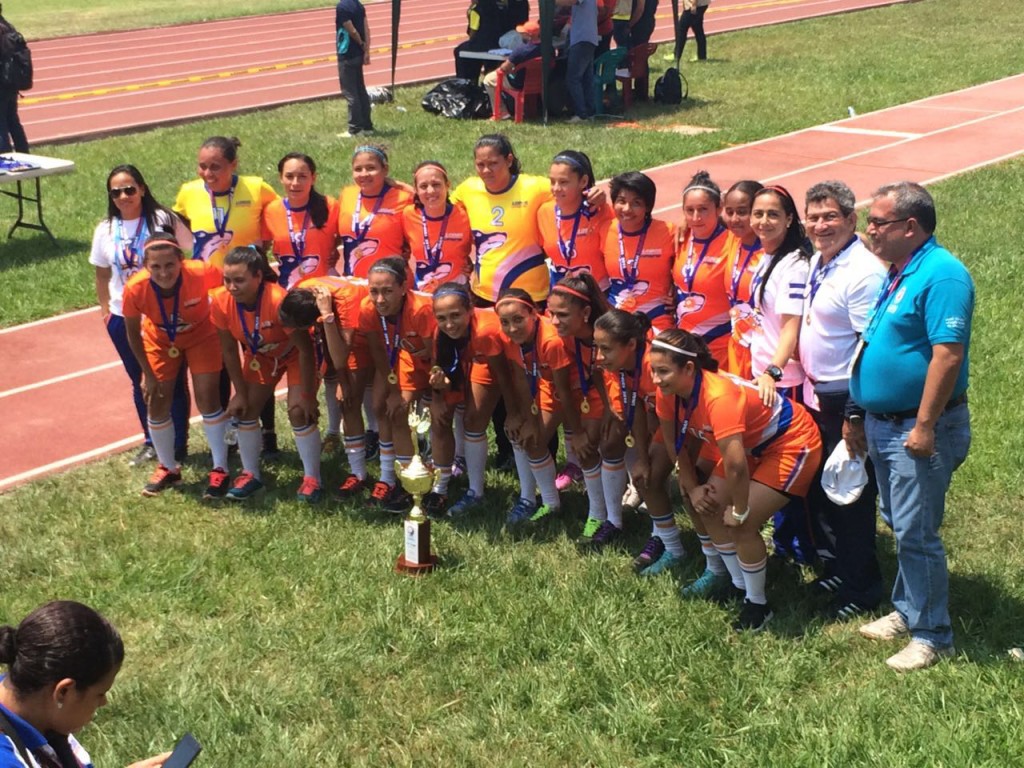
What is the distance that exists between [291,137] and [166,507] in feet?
36.9

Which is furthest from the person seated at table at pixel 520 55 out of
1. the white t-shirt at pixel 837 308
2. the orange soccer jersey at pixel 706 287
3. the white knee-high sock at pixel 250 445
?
the white t-shirt at pixel 837 308

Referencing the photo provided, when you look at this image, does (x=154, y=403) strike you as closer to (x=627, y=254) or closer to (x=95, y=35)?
(x=627, y=254)

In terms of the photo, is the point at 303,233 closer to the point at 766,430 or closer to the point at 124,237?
the point at 124,237

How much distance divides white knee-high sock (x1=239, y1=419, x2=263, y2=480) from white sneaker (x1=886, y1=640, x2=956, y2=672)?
4.27 m

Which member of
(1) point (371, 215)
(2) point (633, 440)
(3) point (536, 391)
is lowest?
(2) point (633, 440)

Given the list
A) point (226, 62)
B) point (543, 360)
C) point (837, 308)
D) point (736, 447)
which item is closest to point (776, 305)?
point (837, 308)

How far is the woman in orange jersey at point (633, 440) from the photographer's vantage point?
20.3 feet

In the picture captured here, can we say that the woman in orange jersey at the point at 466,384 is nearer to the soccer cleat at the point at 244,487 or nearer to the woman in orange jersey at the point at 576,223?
the woman in orange jersey at the point at 576,223

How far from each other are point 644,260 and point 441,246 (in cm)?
142

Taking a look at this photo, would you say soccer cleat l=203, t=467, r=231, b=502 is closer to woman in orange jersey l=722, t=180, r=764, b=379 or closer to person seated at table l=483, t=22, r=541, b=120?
woman in orange jersey l=722, t=180, r=764, b=379

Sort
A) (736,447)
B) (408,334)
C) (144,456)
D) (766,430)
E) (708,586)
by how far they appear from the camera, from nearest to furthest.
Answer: (736,447) → (766,430) → (708,586) → (408,334) → (144,456)

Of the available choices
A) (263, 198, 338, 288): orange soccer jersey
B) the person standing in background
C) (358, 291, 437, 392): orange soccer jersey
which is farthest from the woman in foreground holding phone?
the person standing in background

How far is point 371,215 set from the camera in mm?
7871

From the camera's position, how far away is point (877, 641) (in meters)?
5.71
